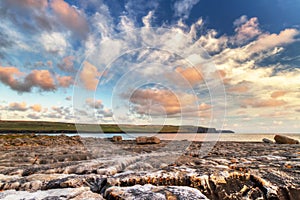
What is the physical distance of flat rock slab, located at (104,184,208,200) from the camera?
149 inches

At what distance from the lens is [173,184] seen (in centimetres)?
464

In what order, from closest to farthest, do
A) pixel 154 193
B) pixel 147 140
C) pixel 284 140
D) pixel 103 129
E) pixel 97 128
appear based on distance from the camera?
pixel 154 193
pixel 97 128
pixel 147 140
pixel 284 140
pixel 103 129

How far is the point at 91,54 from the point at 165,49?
13.9 ft

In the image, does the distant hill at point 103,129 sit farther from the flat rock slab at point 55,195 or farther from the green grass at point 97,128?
the flat rock slab at point 55,195

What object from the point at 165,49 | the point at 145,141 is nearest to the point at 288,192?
the point at 165,49

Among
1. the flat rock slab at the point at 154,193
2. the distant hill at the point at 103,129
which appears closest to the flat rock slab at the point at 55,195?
the flat rock slab at the point at 154,193

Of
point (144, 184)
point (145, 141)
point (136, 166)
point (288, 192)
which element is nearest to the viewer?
point (288, 192)

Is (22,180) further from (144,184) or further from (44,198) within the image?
(144,184)

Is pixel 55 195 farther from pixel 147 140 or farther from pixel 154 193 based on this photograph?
pixel 147 140

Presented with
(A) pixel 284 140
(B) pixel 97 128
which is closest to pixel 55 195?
(B) pixel 97 128

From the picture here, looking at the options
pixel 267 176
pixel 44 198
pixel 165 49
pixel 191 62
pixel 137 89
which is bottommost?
pixel 44 198

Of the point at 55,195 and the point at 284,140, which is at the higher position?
the point at 284,140

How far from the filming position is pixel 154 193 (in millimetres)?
3920

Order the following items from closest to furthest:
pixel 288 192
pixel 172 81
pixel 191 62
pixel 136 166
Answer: pixel 288 192
pixel 136 166
pixel 191 62
pixel 172 81
